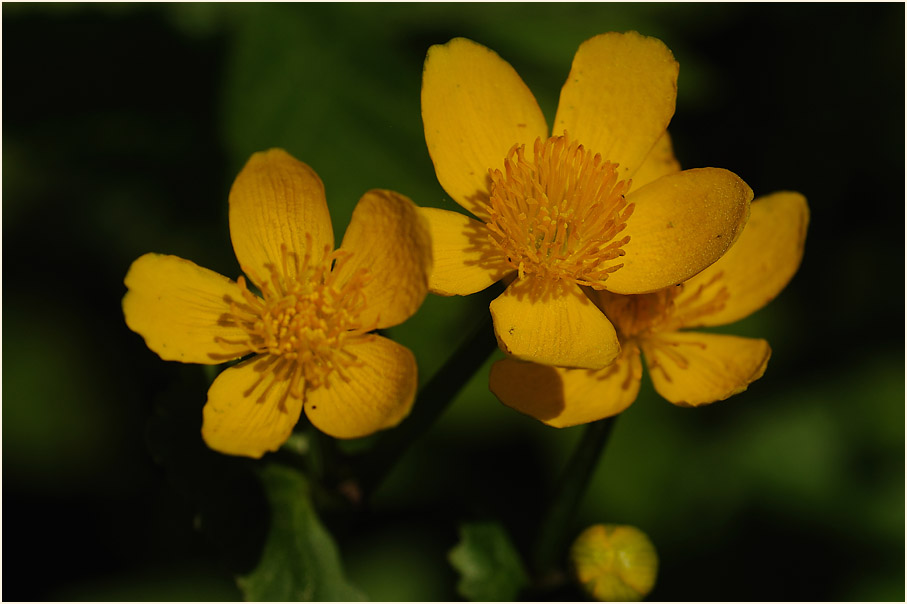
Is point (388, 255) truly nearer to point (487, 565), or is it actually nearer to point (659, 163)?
point (659, 163)

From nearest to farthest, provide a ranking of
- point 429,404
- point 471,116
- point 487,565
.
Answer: point 429,404 < point 471,116 < point 487,565

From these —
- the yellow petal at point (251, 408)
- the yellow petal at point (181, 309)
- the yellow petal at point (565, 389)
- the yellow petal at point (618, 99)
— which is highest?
the yellow petal at point (618, 99)

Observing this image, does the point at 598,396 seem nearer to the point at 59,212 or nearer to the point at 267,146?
the point at 267,146

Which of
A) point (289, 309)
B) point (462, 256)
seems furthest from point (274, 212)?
point (462, 256)

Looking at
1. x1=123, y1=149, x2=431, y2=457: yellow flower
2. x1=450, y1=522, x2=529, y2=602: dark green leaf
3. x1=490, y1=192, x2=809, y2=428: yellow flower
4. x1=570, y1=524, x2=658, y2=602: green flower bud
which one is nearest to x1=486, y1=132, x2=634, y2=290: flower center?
x1=490, y1=192, x2=809, y2=428: yellow flower

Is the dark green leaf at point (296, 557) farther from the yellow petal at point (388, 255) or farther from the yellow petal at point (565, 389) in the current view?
the yellow petal at point (565, 389)

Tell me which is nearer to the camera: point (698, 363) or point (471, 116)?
point (471, 116)

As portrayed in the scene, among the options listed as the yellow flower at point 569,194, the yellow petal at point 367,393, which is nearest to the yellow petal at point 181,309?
the yellow petal at point 367,393
